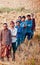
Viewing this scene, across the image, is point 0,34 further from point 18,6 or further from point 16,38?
point 18,6

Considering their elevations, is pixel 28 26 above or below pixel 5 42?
above

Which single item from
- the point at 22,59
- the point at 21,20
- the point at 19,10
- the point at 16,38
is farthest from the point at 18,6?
the point at 22,59

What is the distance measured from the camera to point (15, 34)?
156 centimetres

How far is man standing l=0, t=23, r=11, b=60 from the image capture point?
1543mm

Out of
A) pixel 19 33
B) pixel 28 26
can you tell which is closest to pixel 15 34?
pixel 19 33

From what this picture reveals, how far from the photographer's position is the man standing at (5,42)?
5.06 ft

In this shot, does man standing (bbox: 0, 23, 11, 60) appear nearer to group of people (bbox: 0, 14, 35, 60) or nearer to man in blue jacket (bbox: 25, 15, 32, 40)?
group of people (bbox: 0, 14, 35, 60)

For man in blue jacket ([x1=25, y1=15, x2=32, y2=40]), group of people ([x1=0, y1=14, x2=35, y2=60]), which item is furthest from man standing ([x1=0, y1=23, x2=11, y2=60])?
man in blue jacket ([x1=25, y1=15, x2=32, y2=40])

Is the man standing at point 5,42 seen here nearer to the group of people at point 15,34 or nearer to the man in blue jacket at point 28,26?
the group of people at point 15,34

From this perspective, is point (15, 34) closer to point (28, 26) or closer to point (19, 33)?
point (19, 33)

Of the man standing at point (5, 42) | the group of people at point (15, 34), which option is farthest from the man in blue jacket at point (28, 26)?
the man standing at point (5, 42)

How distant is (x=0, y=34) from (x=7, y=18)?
0.17 metres

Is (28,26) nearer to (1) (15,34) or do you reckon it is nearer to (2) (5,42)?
(1) (15,34)

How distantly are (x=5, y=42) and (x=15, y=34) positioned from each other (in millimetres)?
125
